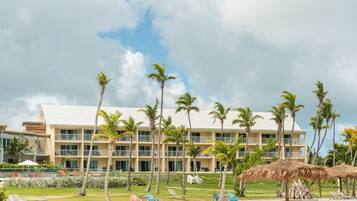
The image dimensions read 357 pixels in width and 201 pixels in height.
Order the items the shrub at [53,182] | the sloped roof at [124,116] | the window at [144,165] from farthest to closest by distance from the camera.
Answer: the window at [144,165] < the sloped roof at [124,116] < the shrub at [53,182]

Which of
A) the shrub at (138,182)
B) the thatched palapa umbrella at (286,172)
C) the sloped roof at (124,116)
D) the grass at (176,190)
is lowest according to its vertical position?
the grass at (176,190)

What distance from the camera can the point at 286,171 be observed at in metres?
29.9

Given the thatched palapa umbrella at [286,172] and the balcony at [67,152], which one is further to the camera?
the balcony at [67,152]

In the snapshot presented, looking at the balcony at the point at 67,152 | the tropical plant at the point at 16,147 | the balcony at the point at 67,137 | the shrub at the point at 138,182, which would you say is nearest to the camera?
the shrub at the point at 138,182

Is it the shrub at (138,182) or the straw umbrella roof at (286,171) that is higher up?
the straw umbrella roof at (286,171)

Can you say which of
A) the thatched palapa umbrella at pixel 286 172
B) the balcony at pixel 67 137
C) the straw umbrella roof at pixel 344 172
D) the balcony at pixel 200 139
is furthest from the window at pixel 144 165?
the thatched palapa umbrella at pixel 286 172

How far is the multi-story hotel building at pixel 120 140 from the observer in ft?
249

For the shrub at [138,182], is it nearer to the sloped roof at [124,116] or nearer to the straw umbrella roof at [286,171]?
the sloped roof at [124,116]

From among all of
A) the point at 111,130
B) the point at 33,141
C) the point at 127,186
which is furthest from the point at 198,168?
the point at 111,130

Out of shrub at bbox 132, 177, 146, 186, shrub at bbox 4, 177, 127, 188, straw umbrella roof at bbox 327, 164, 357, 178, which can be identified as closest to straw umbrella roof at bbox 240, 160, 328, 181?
straw umbrella roof at bbox 327, 164, 357, 178

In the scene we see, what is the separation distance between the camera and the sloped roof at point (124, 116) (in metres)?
77.0

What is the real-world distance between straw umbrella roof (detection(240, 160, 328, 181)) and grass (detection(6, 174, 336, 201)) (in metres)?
10.3

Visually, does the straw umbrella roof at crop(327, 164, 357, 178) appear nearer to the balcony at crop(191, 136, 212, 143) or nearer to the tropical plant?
the tropical plant

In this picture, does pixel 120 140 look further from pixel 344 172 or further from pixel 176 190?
pixel 344 172
